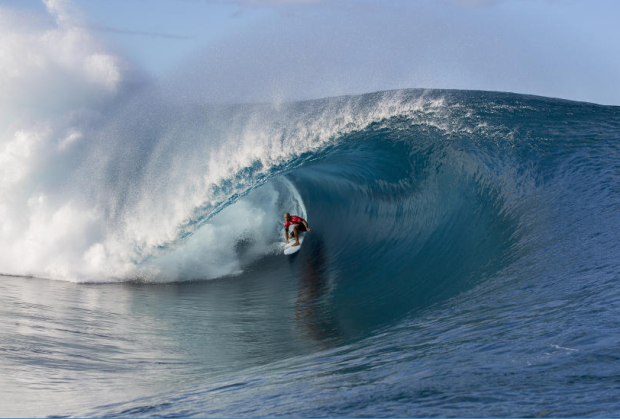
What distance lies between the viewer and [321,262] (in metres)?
10.6

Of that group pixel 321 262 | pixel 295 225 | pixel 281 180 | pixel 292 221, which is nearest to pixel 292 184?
pixel 281 180

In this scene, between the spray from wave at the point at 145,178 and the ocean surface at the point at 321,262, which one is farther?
the spray from wave at the point at 145,178

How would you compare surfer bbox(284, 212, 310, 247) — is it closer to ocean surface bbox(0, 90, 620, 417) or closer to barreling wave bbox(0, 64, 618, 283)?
ocean surface bbox(0, 90, 620, 417)

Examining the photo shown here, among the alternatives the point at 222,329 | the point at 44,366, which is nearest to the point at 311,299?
the point at 222,329

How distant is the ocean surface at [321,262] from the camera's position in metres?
4.12

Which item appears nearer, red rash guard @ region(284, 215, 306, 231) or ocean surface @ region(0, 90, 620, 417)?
ocean surface @ region(0, 90, 620, 417)

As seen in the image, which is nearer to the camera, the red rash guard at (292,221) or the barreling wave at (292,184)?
the barreling wave at (292,184)

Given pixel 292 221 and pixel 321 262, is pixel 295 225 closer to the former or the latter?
pixel 292 221

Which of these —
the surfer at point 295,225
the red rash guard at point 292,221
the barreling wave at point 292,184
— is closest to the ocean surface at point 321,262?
the barreling wave at point 292,184

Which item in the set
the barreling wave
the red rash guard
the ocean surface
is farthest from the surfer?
the barreling wave

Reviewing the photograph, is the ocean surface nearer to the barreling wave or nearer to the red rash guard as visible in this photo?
→ the barreling wave

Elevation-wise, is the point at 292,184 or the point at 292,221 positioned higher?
the point at 292,184

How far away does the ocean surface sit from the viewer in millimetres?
4121

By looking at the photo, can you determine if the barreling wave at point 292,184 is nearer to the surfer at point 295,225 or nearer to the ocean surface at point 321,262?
the ocean surface at point 321,262
